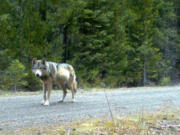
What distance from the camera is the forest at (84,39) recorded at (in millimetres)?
14656

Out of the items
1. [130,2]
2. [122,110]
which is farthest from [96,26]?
[122,110]

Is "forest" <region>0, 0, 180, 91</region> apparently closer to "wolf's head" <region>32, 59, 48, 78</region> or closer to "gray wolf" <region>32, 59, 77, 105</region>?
"gray wolf" <region>32, 59, 77, 105</region>

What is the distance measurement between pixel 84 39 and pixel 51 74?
10811mm

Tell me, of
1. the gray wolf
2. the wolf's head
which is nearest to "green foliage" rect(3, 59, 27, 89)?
the gray wolf

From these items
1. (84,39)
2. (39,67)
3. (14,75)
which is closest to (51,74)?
(39,67)

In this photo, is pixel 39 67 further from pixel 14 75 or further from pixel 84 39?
pixel 84 39

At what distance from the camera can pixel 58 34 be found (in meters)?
16.8

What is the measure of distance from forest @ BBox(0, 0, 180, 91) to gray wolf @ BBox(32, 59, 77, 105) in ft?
15.0

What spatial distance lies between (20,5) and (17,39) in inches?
87.8

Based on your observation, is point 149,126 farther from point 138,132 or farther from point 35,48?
point 35,48

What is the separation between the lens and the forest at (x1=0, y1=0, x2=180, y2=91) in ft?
48.1

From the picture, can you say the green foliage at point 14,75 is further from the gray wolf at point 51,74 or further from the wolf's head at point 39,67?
the wolf's head at point 39,67

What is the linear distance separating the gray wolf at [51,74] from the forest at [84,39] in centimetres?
456

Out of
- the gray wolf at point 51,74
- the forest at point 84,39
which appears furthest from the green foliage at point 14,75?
the gray wolf at point 51,74
